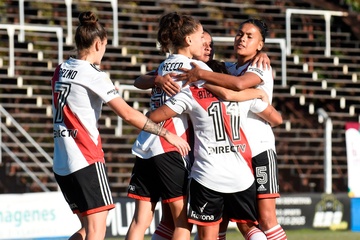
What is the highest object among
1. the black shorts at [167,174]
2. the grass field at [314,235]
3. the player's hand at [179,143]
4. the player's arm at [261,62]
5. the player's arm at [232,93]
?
the player's arm at [261,62]

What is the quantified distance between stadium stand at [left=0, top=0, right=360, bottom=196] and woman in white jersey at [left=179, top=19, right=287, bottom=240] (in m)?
8.36

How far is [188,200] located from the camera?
6680mm

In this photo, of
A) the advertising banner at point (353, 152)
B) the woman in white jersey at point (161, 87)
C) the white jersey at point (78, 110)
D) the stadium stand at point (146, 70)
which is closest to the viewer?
the white jersey at point (78, 110)

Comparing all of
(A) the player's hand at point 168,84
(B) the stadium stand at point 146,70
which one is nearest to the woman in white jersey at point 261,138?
(A) the player's hand at point 168,84

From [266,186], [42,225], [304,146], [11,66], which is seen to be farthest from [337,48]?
[266,186]

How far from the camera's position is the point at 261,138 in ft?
23.4

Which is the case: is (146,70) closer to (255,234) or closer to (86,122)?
(255,234)

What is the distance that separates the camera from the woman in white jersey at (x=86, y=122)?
651 cm

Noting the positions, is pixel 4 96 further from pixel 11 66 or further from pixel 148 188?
pixel 148 188

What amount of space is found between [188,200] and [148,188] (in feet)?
1.19

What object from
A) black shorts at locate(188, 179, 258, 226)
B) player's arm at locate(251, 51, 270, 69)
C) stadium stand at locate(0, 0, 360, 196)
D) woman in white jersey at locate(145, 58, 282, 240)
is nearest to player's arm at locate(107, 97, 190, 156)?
woman in white jersey at locate(145, 58, 282, 240)

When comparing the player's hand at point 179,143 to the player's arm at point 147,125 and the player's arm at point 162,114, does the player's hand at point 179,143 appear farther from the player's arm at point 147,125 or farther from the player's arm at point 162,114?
the player's arm at point 162,114

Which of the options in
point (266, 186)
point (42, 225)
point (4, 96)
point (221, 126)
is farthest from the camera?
point (4, 96)

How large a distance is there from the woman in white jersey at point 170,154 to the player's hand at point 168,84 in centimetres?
6
